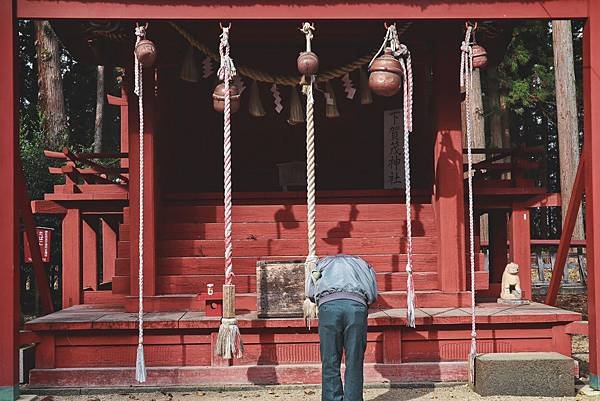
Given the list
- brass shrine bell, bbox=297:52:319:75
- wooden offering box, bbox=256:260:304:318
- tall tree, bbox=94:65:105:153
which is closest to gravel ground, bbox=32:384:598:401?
wooden offering box, bbox=256:260:304:318

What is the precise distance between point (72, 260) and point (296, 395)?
4599 millimetres

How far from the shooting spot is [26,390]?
6.67m

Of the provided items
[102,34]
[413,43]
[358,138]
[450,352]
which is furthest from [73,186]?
[450,352]

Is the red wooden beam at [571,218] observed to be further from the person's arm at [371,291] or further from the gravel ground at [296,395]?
the person's arm at [371,291]

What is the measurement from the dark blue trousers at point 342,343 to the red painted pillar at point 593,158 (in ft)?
7.92

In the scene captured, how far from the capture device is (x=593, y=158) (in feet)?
20.8

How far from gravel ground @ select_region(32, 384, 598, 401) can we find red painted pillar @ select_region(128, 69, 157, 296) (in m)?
1.43

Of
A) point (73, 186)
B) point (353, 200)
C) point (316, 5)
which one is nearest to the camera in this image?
point (316, 5)

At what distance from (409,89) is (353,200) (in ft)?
7.39

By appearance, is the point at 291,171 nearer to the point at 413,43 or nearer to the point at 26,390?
the point at 413,43

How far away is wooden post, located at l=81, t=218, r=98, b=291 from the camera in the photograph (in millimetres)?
11742

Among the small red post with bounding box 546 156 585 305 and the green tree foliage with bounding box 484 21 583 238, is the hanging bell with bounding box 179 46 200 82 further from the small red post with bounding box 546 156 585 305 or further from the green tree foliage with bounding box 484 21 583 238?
the green tree foliage with bounding box 484 21 583 238

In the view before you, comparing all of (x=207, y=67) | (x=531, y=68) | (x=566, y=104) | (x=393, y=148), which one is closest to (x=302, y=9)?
(x=207, y=67)

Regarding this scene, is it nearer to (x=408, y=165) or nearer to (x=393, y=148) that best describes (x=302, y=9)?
(x=408, y=165)
